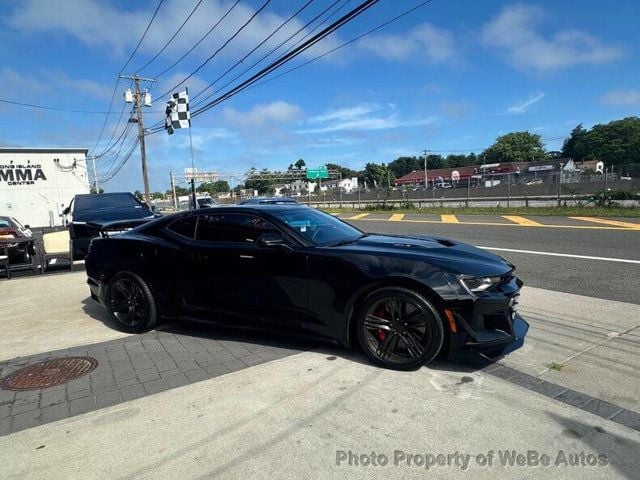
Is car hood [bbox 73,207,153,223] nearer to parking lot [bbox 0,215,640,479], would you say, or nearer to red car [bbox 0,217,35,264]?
red car [bbox 0,217,35,264]

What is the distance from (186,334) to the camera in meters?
4.59

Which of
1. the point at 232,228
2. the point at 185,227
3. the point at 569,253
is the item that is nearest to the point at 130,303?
the point at 185,227

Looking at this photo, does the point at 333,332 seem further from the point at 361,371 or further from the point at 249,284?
the point at 249,284

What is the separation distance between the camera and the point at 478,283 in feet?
10.9

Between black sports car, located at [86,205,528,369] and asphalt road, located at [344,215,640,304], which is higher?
black sports car, located at [86,205,528,369]

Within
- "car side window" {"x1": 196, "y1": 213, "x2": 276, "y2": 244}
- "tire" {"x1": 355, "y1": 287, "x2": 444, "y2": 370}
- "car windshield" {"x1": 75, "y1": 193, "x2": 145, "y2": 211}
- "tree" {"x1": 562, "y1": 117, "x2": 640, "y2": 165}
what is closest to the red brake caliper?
"tire" {"x1": 355, "y1": 287, "x2": 444, "y2": 370}

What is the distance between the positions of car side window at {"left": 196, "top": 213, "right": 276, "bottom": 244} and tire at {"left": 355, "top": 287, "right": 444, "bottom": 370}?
4.04ft

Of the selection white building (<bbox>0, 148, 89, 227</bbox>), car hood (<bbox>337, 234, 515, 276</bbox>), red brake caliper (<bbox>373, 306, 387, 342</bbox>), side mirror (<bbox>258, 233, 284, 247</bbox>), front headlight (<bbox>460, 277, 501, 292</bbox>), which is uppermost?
white building (<bbox>0, 148, 89, 227</bbox>)

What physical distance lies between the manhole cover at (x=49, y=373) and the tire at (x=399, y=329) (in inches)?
96.0

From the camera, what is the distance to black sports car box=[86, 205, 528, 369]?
332 cm

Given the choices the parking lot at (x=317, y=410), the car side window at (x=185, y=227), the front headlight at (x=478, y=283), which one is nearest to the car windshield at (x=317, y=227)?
the car side window at (x=185, y=227)

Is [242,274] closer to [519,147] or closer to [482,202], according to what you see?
[482,202]

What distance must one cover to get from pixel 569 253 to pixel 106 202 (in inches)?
414

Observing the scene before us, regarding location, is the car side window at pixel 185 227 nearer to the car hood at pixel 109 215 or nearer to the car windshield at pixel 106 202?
the car hood at pixel 109 215
